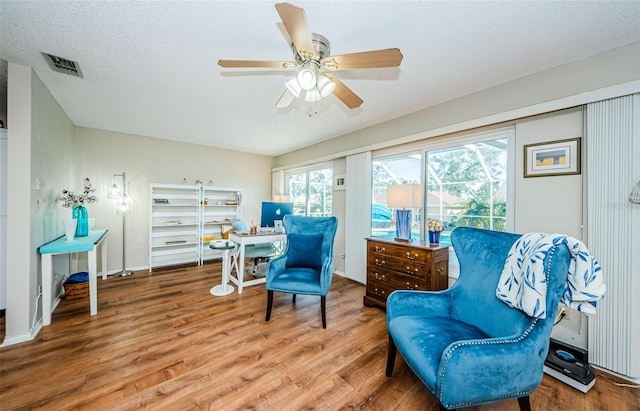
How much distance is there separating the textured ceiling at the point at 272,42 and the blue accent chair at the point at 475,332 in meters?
1.42

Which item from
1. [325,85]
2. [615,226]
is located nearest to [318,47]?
[325,85]

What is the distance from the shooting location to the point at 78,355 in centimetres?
186

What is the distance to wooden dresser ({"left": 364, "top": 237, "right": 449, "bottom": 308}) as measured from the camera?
7.70ft

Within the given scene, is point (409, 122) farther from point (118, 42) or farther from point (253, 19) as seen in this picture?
point (118, 42)

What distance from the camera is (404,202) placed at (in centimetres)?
258

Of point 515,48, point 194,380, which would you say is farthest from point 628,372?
point 194,380

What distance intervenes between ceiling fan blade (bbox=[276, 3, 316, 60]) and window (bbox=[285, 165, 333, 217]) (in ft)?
10.2

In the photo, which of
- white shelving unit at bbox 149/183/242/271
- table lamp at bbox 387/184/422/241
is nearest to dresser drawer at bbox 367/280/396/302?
table lamp at bbox 387/184/422/241

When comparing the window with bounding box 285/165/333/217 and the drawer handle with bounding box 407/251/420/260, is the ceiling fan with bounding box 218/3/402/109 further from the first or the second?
the window with bounding box 285/165/333/217

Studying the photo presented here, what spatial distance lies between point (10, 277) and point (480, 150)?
15.4 ft

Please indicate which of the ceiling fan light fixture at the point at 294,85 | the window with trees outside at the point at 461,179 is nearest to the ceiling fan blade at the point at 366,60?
the ceiling fan light fixture at the point at 294,85

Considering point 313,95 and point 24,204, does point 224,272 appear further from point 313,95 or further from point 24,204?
point 313,95

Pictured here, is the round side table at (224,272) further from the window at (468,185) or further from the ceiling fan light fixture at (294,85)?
the window at (468,185)

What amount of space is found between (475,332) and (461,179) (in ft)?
5.93
